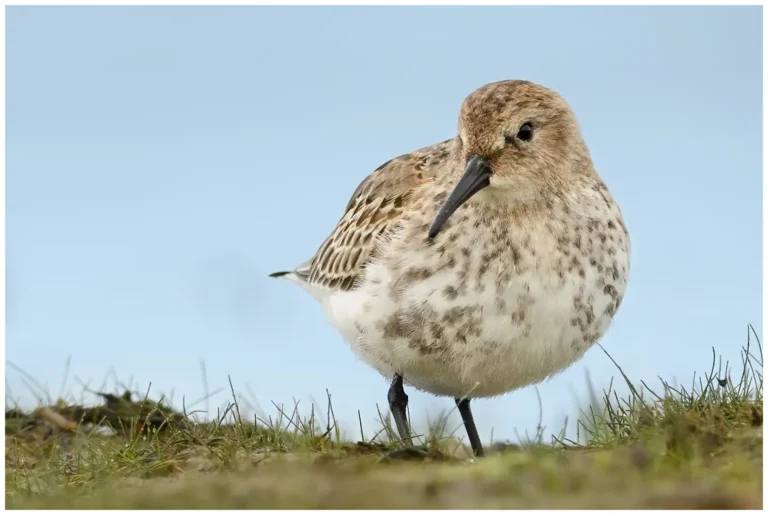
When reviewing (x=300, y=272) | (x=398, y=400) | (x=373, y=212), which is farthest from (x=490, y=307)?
(x=300, y=272)

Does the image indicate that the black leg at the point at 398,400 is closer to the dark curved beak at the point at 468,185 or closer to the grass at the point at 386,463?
the grass at the point at 386,463

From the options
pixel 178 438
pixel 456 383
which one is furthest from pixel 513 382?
pixel 178 438

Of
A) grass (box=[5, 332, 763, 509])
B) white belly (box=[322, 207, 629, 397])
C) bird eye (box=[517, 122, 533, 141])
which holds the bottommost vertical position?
grass (box=[5, 332, 763, 509])

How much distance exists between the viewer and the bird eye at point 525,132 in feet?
21.9

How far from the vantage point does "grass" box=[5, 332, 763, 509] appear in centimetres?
466

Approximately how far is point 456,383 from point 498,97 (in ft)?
5.91

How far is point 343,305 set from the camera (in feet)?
24.6

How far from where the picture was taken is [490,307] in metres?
6.56

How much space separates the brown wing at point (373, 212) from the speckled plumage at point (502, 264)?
15 centimetres

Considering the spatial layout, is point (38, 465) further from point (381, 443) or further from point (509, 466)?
point (509, 466)

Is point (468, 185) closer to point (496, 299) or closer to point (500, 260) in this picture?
point (500, 260)

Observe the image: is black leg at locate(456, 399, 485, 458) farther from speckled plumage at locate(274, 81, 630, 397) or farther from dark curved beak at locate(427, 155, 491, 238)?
dark curved beak at locate(427, 155, 491, 238)

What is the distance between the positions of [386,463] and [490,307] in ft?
3.86

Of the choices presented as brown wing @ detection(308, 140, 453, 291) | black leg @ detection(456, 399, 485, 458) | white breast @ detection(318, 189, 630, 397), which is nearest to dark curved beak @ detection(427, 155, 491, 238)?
white breast @ detection(318, 189, 630, 397)
